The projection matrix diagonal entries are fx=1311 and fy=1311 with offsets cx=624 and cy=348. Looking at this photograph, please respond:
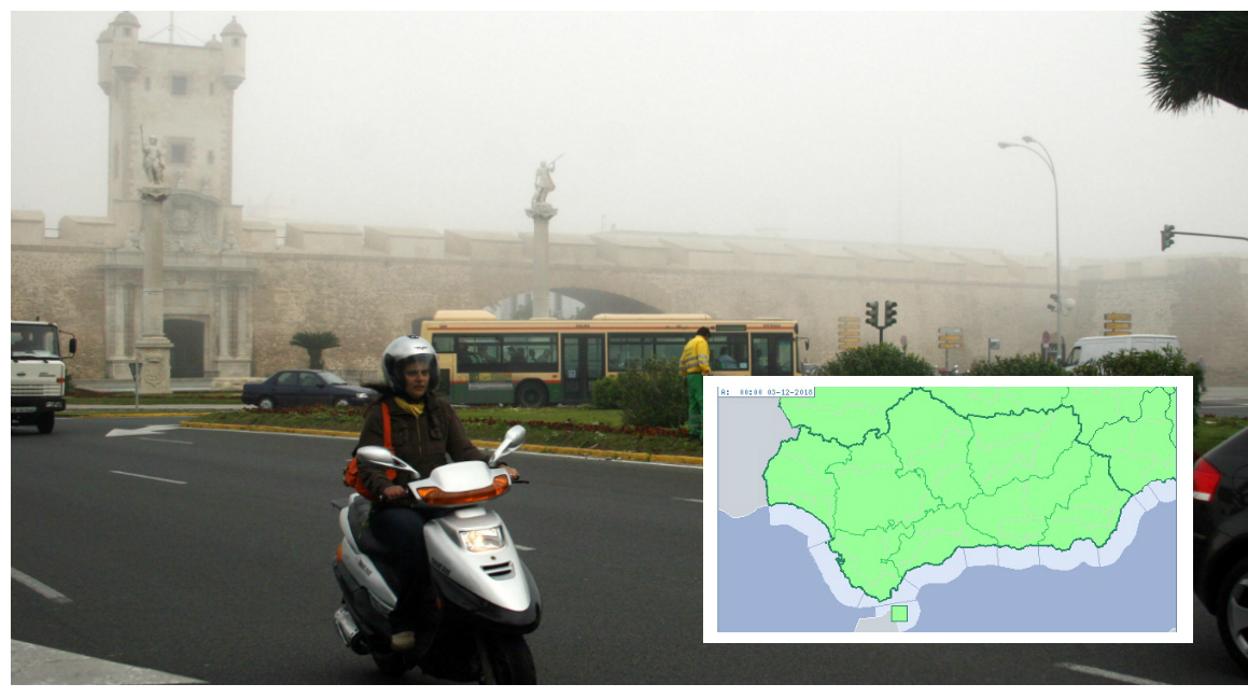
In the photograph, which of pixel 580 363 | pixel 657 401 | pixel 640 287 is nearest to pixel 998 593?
pixel 657 401

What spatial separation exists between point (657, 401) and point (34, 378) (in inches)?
463

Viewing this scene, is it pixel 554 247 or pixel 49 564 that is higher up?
pixel 554 247

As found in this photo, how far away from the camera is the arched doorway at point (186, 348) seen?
62938 mm

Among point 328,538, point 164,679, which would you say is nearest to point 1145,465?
point 164,679

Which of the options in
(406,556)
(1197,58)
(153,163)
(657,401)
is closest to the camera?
(406,556)

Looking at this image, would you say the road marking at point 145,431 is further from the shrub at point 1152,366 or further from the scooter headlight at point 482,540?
the scooter headlight at point 482,540

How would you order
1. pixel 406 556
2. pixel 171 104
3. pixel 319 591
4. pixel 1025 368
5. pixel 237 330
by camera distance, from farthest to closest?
pixel 171 104 < pixel 237 330 < pixel 1025 368 < pixel 319 591 < pixel 406 556

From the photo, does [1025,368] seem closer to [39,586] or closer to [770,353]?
[770,353]

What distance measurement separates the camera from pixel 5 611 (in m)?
7.01

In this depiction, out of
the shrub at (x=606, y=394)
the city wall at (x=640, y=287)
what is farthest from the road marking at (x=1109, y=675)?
the city wall at (x=640, y=287)

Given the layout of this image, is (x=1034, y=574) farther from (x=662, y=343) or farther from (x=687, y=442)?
(x=662, y=343)

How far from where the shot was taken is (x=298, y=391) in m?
34.4

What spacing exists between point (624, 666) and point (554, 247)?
6355cm

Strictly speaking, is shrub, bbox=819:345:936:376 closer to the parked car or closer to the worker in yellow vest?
the worker in yellow vest
